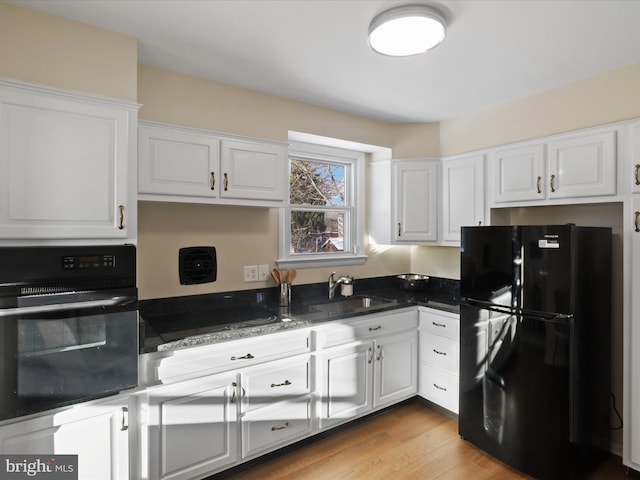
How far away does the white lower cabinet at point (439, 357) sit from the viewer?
2.70 meters

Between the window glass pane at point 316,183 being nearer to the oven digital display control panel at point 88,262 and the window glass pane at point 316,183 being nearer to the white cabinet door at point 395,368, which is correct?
the white cabinet door at point 395,368

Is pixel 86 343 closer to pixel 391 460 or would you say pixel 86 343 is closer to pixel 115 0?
pixel 115 0

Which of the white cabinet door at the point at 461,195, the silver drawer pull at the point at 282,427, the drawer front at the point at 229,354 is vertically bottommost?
the silver drawer pull at the point at 282,427

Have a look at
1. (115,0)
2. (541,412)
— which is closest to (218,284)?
(115,0)

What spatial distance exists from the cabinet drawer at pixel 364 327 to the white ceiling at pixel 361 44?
1.65 meters

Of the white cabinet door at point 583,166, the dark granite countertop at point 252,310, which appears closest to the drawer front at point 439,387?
the dark granite countertop at point 252,310

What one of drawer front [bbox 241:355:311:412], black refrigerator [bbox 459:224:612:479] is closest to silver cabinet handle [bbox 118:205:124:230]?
drawer front [bbox 241:355:311:412]

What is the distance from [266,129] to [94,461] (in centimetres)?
218

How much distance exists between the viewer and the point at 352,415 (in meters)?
2.56

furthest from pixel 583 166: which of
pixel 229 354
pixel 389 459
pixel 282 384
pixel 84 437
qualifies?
pixel 84 437

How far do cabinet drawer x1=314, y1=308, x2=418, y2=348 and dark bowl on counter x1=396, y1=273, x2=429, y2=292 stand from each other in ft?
1.69

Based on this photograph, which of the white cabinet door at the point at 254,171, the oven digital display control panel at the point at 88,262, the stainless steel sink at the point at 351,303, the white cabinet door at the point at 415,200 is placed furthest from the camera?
the white cabinet door at the point at 415,200

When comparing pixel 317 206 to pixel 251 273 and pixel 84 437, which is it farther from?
pixel 84 437

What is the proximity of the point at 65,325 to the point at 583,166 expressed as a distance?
2987 millimetres
